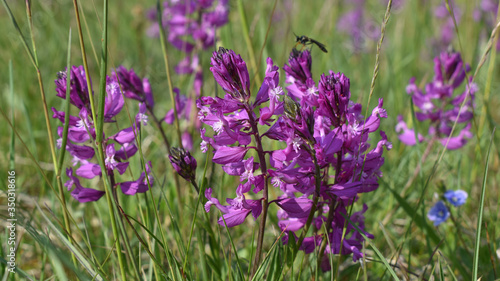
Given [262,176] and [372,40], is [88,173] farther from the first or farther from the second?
[372,40]

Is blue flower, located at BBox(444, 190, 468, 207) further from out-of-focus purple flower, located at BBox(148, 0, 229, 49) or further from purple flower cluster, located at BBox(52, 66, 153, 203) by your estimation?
out-of-focus purple flower, located at BBox(148, 0, 229, 49)

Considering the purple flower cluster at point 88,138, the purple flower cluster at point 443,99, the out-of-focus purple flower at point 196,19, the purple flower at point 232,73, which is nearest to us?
the purple flower at point 232,73

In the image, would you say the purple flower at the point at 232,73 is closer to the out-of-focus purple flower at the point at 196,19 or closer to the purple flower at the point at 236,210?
the purple flower at the point at 236,210

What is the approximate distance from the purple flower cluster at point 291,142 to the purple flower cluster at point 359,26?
15.1 feet

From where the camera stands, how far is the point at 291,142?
1.68m

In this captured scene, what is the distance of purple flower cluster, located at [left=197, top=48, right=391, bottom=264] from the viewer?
5.67ft

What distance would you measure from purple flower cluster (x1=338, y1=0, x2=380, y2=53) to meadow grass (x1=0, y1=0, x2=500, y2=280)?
0.24m

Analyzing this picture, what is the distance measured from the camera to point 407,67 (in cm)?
581

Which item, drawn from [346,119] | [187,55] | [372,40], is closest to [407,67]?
[372,40]

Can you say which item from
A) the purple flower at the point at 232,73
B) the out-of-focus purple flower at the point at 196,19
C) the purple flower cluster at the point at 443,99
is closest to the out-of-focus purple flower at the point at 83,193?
the purple flower at the point at 232,73

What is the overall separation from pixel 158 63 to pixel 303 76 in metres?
4.35

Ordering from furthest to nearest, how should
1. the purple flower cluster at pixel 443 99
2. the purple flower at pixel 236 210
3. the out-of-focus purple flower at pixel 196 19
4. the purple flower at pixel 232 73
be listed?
the out-of-focus purple flower at pixel 196 19
the purple flower cluster at pixel 443 99
the purple flower at pixel 236 210
the purple flower at pixel 232 73

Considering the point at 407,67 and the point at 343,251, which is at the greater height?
the point at 407,67

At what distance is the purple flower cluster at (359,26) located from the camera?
6840mm
